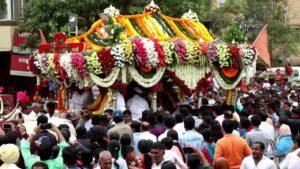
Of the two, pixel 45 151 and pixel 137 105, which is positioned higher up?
pixel 45 151

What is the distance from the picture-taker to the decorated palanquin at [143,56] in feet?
58.7

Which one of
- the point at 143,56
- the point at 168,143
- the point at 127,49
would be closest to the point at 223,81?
the point at 143,56

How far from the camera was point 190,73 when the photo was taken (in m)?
19.7

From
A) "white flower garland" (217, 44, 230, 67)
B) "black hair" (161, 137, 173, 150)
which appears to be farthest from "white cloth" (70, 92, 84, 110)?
"black hair" (161, 137, 173, 150)

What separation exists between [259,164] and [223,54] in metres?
9.71

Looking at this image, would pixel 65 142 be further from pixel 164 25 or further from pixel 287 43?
pixel 287 43

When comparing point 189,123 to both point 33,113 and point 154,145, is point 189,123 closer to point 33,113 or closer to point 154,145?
point 154,145

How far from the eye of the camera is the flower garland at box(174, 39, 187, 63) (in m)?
19.0

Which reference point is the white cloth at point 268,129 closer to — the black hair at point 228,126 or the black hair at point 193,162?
the black hair at point 228,126

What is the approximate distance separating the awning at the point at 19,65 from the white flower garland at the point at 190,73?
1225 cm

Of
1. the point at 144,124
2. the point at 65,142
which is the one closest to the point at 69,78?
the point at 144,124

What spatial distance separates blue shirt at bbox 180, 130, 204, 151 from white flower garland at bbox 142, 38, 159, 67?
608 cm

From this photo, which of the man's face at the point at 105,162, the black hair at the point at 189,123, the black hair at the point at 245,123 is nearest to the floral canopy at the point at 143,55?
the black hair at the point at 245,123

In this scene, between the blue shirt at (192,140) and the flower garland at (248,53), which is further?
the flower garland at (248,53)
